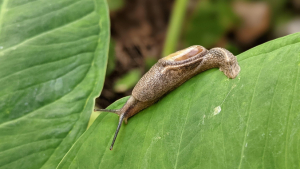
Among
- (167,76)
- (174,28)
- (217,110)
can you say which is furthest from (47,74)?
(174,28)

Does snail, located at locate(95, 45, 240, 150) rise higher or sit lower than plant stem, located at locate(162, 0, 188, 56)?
higher

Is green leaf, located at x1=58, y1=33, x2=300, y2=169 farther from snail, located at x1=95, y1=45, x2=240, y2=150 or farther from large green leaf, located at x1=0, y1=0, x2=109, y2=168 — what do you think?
large green leaf, located at x1=0, y1=0, x2=109, y2=168

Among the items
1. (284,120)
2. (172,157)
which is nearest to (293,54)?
(284,120)

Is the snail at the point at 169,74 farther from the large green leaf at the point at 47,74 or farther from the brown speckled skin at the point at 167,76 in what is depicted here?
the large green leaf at the point at 47,74

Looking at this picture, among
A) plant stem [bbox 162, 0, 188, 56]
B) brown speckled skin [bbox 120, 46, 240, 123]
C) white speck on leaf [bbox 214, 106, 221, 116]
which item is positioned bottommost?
plant stem [bbox 162, 0, 188, 56]

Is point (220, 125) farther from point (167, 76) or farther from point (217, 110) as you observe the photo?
point (167, 76)

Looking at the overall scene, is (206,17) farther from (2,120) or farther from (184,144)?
(2,120)

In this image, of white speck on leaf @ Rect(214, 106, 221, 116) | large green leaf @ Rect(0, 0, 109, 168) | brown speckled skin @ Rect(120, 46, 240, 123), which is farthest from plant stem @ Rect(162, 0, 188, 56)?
white speck on leaf @ Rect(214, 106, 221, 116)
